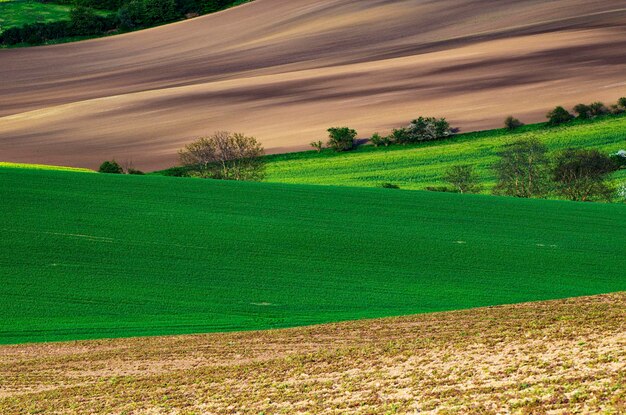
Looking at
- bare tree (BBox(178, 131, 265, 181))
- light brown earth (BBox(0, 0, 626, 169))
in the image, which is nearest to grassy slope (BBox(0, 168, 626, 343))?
bare tree (BBox(178, 131, 265, 181))

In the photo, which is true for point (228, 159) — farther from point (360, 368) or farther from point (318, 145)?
point (360, 368)

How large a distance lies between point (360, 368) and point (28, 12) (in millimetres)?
135197

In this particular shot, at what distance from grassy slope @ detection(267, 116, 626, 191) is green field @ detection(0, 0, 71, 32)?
7831cm

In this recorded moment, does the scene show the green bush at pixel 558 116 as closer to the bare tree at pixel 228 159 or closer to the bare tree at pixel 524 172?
the bare tree at pixel 524 172

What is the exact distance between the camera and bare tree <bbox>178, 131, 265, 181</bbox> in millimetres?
62000

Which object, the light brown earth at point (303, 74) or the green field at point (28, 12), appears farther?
the green field at point (28, 12)

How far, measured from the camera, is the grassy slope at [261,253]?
25.2 m

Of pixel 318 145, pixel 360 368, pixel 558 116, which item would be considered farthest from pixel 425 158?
pixel 360 368

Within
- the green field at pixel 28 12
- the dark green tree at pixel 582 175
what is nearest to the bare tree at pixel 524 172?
the dark green tree at pixel 582 175

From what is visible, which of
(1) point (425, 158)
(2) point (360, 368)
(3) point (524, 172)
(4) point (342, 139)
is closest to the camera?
(2) point (360, 368)

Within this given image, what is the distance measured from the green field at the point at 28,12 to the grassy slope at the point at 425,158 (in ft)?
257

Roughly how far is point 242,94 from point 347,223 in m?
62.8

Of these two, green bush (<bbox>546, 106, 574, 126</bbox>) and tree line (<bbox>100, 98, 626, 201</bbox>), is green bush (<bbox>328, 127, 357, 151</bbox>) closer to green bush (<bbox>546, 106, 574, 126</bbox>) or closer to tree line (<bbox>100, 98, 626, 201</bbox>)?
tree line (<bbox>100, 98, 626, 201</bbox>)

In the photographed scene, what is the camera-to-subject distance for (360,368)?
1686 cm
